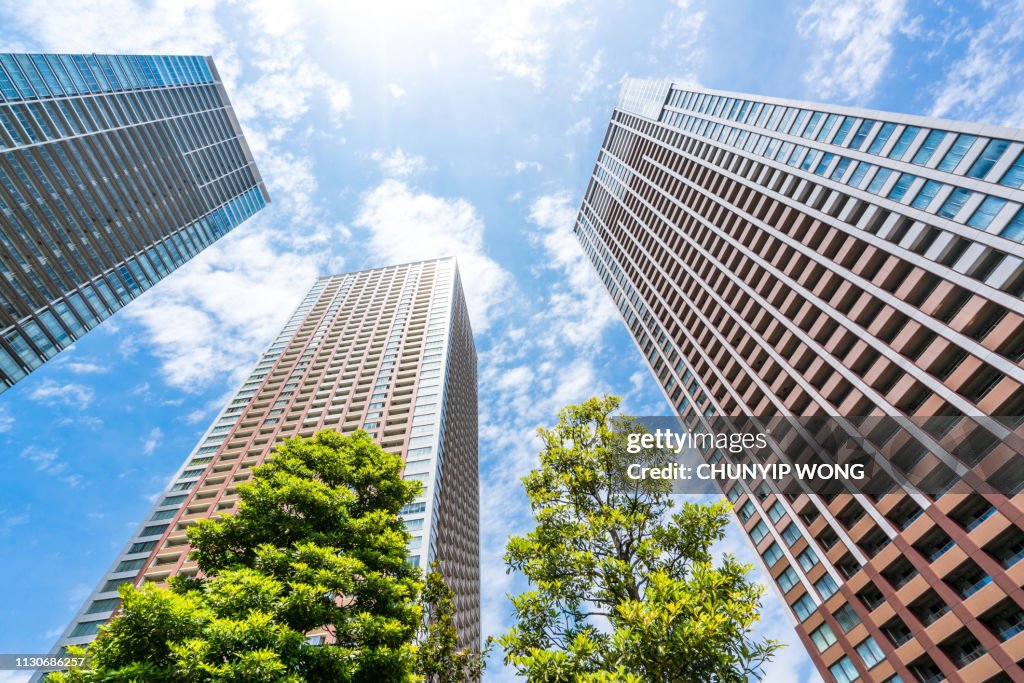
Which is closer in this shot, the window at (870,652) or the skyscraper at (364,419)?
the window at (870,652)

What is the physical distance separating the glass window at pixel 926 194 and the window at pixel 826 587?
24.2 metres

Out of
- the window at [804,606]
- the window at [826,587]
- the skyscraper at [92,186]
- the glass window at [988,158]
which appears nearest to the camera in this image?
the glass window at [988,158]

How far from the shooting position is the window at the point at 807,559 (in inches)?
1245

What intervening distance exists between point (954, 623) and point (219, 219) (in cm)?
11351

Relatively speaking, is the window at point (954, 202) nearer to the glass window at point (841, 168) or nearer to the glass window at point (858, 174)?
the glass window at point (858, 174)

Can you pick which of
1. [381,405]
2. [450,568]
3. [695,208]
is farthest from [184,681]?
[695,208]

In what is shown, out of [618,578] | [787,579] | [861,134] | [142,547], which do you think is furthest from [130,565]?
[861,134]

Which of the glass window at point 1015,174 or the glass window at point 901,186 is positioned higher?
the glass window at point 901,186

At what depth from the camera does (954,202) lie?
88.6ft

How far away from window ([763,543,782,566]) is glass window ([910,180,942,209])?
25.6m

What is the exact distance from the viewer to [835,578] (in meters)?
29.2

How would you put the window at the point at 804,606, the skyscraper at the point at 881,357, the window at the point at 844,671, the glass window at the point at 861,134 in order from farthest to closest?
the glass window at the point at 861,134
the window at the point at 804,606
the window at the point at 844,671
the skyscraper at the point at 881,357

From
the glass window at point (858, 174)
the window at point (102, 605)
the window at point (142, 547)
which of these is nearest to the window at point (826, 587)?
the glass window at point (858, 174)

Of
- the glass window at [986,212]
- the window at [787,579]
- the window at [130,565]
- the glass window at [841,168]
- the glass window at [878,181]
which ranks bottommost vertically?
the window at [787,579]
